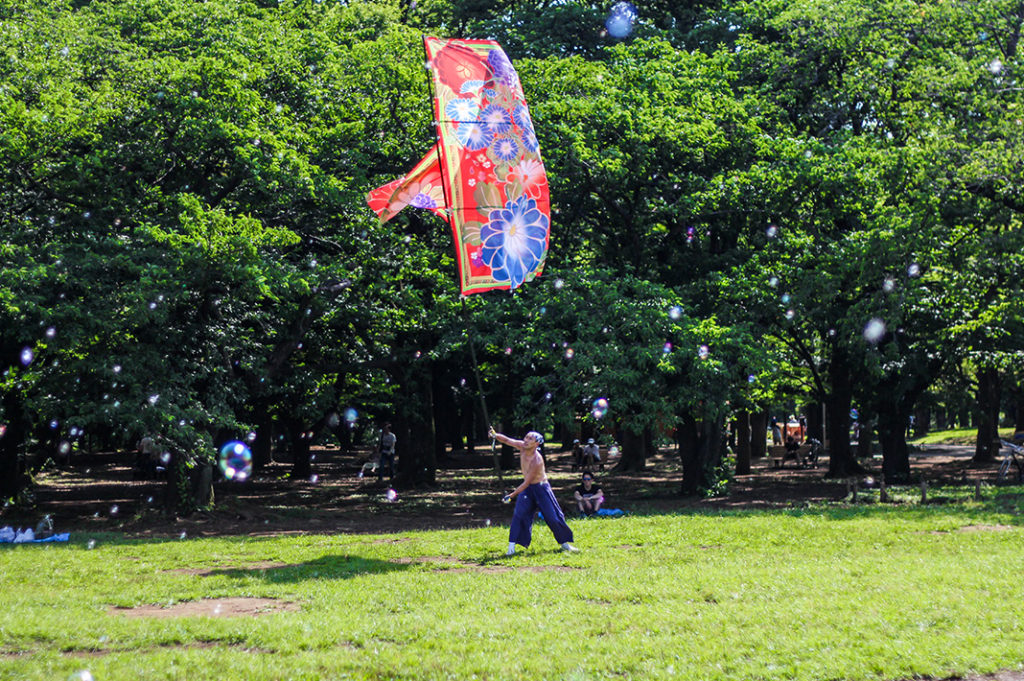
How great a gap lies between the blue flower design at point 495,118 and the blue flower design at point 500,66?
449mm

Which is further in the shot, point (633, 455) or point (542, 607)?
point (633, 455)

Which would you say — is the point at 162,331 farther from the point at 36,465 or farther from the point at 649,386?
the point at 36,465

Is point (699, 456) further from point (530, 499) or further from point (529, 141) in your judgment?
point (529, 141)

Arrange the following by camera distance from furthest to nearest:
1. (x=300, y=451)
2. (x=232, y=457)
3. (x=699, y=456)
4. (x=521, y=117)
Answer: (x=300, y=451) < (x=232, y=457) < (x=699, y=456) < (x=521, y=117)

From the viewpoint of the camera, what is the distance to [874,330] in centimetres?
2427

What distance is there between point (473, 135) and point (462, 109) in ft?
1.22

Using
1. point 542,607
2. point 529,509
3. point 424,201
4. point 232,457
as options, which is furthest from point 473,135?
point 232,457

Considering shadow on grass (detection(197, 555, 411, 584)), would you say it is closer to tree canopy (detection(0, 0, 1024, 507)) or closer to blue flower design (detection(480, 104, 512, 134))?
blue flower design (detection(480, 104, 512, 134))

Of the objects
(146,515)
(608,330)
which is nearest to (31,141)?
(146,515)

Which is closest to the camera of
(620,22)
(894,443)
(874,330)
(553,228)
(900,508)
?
(900,508)

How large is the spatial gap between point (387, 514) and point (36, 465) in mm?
16971

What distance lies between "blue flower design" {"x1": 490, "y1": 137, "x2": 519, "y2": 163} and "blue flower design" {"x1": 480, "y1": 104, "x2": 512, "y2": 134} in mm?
141

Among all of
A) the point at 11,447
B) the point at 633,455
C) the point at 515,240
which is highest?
the point at 515,240

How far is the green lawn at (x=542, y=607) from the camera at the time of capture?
26.7ft
